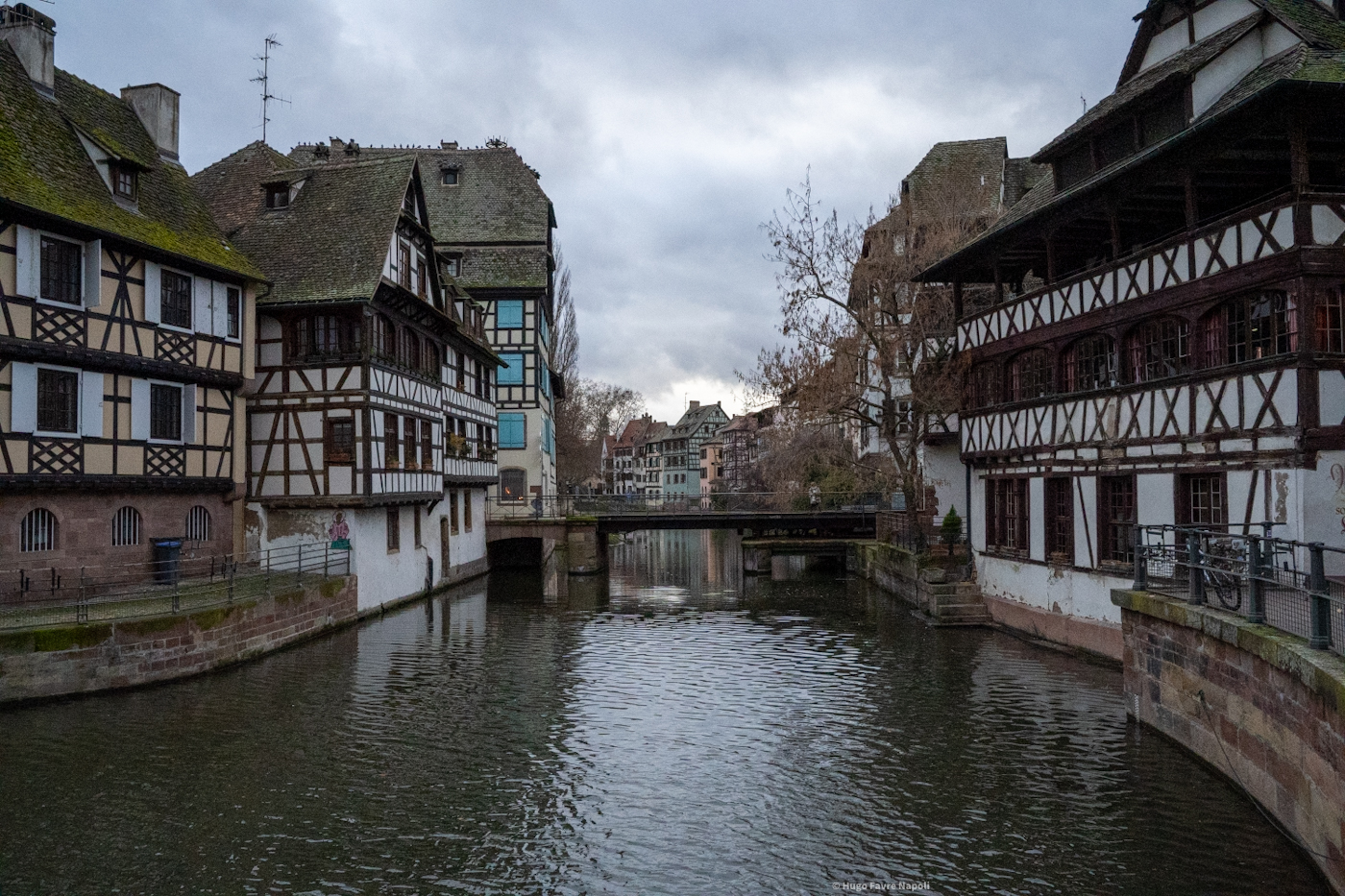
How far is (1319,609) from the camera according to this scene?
902cm

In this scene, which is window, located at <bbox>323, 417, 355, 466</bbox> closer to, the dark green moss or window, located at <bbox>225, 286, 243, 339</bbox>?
window, located at <bbox>225, 286, 243, 339</bbox>

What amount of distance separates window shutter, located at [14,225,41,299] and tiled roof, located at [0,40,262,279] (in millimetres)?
Result: 581

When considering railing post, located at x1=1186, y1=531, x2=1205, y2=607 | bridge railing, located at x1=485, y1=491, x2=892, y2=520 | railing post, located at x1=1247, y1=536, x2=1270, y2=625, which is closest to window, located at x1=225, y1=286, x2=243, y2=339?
bridge railing, located at x1=485, y1=491, x2=892, y2=520

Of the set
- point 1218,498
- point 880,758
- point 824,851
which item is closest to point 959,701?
point 880,758

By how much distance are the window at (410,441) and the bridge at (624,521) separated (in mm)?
11152

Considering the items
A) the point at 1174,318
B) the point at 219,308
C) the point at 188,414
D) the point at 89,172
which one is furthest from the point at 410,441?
the point at 1174,318

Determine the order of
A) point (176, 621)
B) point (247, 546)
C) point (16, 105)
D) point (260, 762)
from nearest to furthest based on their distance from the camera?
point (260, 762), point (176, 621), point (16, 105), point (247, 546)

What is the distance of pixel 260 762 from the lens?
12.8m

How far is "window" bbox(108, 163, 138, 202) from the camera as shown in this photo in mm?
21348

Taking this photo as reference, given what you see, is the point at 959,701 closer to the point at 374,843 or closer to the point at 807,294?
the point at 374,843

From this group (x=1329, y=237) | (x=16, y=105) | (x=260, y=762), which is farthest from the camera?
(x=16, y=105)

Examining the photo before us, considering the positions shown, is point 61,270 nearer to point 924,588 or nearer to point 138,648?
point 138,648

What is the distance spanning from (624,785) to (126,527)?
13.9 meters

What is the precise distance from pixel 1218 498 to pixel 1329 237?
4346mm
